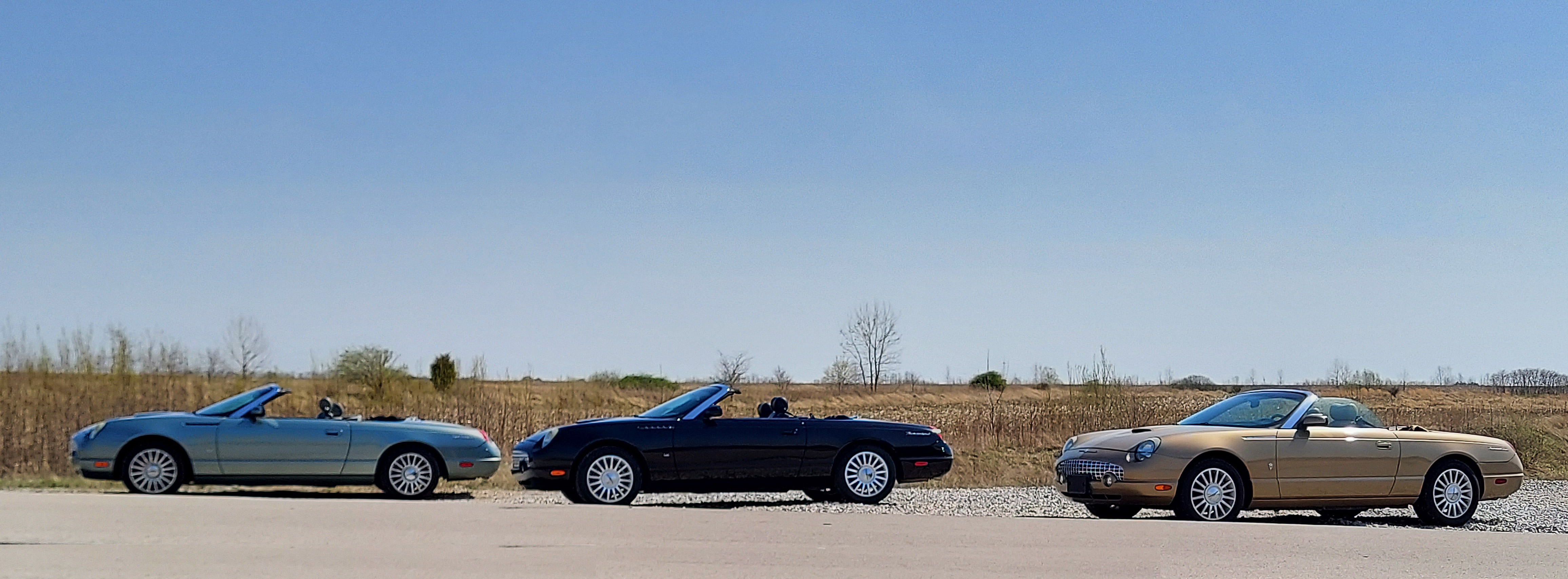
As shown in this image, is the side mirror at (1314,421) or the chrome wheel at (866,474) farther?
the chrome wheel at (866,474)

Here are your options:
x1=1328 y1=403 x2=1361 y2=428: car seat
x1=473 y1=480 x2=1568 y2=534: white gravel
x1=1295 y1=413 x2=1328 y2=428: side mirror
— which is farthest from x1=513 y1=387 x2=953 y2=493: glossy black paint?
x1=1328 y1=403 x2=1361 y2=428: car seat

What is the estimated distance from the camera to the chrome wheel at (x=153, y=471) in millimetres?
14711

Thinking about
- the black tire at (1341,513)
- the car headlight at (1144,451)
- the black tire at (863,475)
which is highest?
the car headlight at (1144,451)

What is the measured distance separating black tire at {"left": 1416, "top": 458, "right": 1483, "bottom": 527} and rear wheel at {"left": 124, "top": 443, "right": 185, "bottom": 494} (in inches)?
524

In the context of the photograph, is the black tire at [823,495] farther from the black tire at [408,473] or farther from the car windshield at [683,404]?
the black tire at [408,473]

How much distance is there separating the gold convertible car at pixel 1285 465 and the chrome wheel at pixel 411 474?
7.02 metres

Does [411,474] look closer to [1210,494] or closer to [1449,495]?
[1210,494]

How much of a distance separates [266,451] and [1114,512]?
925 cm

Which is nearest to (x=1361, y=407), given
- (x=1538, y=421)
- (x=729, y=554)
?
(x=729, y=554)

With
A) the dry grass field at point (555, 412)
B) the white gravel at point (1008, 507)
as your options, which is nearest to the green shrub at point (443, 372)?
the dry grass field at point (555, 412)

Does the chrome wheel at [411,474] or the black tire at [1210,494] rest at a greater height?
the chrome wheel at [411,474]

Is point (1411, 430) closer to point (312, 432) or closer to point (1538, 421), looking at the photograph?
point (312, 432)

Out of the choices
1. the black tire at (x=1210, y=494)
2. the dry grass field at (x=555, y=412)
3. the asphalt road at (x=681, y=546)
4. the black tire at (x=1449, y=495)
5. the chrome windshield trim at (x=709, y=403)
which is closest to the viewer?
the asphalt road at (x=681, y=546)

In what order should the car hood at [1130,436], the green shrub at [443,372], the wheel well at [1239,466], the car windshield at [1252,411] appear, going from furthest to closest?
the green shrub at [443,372] → the car windshield at [1252,411] → the car hood at [1130,436] → the wheel well at [1239,466]
